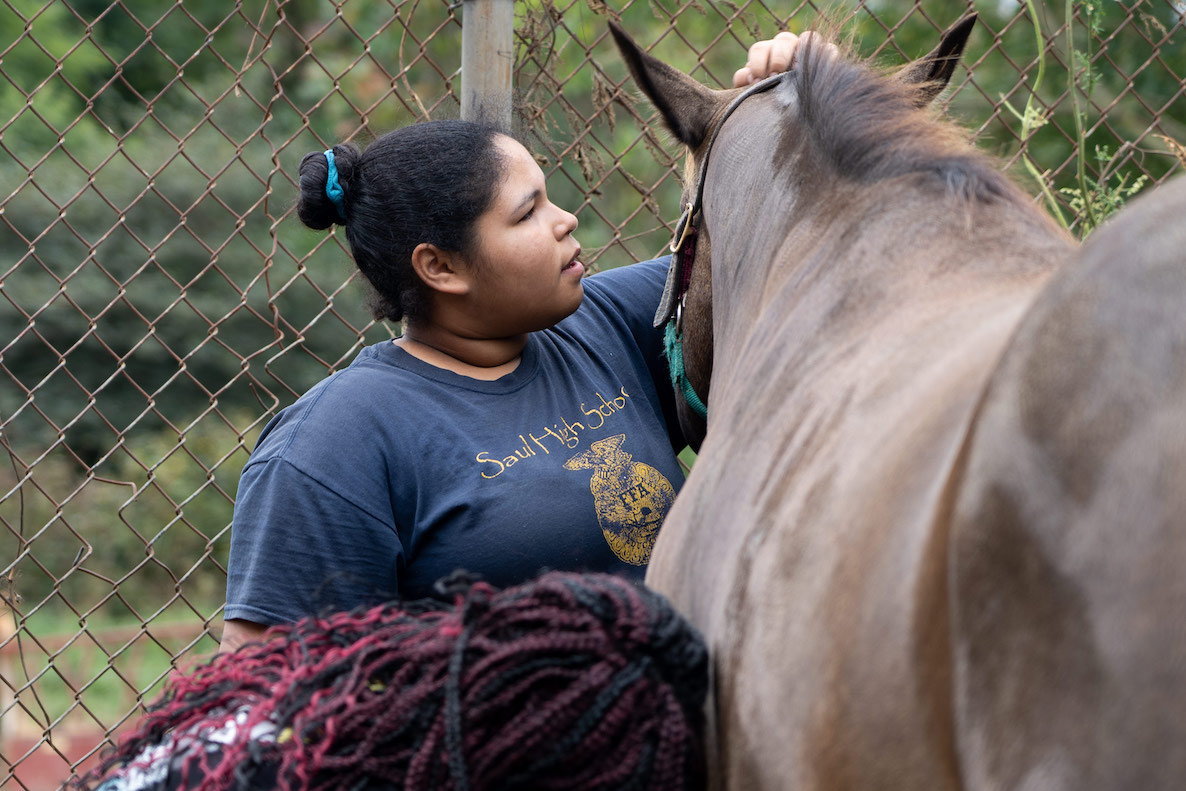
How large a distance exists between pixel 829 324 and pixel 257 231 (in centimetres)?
1088

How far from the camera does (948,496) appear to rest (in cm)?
100

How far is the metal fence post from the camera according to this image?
265 centimetres

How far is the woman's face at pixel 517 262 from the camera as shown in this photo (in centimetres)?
228

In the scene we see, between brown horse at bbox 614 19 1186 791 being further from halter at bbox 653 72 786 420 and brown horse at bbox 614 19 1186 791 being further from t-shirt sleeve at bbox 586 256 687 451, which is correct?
t-shirt sleeve at bbox 586 256 687 451

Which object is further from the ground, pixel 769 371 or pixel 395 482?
pixel 395 482

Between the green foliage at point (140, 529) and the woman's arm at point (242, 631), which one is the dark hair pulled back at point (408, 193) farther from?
the green foliage at point (140, 529)

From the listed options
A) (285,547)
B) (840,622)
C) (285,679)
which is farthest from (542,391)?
(840,622)

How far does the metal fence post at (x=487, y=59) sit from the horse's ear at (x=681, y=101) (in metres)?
0.46

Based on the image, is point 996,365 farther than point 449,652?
No

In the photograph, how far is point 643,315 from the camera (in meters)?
2.66

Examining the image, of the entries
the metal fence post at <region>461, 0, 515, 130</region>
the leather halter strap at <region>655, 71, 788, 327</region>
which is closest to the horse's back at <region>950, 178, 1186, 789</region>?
the leather halter strap at <region>655, 71, 788, 327</region>

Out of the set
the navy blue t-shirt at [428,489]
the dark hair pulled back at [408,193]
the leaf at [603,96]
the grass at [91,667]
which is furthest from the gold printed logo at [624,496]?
the grass at [91,667]

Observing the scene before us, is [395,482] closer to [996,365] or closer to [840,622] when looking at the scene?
[840,622]

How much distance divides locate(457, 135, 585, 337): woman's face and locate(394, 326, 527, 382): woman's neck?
38 millimetres
